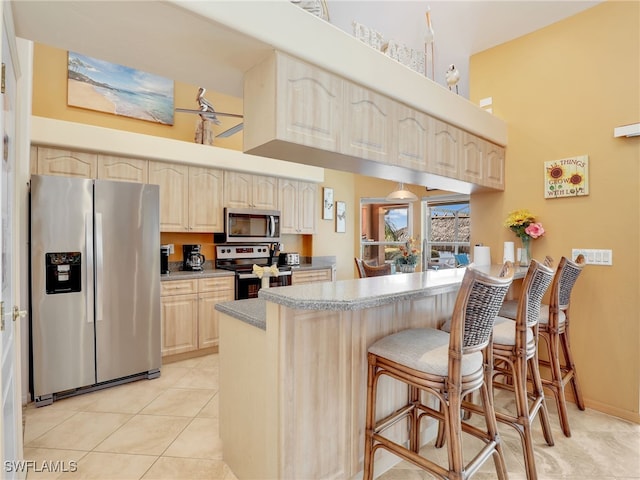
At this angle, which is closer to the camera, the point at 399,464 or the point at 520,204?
the point at 399,464

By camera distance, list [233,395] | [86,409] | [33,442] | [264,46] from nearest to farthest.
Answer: [264,46] → [233,395] → [33,442] → [86,409]

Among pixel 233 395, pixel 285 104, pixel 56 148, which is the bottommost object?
pixel 233 395

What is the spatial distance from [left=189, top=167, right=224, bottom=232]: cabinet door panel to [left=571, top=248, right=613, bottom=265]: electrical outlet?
141 inches

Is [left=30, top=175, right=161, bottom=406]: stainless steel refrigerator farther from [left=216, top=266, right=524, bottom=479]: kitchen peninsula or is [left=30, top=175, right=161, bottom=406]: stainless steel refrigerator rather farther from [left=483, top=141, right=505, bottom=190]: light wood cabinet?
[left=483, top=141, right=505, bottom=190]: light wood cabinet

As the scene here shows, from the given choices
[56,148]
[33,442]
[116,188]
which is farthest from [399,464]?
[56,148]

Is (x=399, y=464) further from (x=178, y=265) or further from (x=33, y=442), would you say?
(x=178, y=265)

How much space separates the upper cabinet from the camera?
159 centimetres

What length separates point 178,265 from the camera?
4.10 metres

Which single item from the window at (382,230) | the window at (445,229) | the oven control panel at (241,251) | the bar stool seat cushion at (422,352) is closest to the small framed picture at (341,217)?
the window at (382,230)

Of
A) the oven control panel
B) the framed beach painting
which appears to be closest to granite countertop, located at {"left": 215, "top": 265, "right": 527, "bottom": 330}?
the oven control panel

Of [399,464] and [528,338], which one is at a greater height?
[528,338]

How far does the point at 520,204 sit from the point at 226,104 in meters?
3.85

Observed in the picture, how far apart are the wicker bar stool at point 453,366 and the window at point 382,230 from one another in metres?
4.86

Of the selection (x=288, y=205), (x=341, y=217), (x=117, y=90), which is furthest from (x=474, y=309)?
(x=341, y=217)
